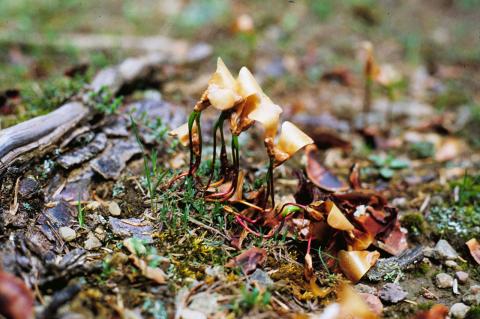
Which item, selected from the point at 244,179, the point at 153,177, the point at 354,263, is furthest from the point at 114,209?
the point at 354,263

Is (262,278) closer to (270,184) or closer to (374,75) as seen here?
(270,184)

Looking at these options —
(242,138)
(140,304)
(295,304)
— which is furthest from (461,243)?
(140,304)

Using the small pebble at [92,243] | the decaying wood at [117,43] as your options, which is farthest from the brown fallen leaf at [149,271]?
the decaying wood at [117,43]

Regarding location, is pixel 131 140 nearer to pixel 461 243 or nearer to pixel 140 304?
pixel 140 304

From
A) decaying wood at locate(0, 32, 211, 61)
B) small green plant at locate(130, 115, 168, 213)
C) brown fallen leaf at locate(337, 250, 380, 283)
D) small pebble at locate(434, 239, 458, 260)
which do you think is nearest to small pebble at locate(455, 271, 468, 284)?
small pebble at locate(434, 239, 458, 260)

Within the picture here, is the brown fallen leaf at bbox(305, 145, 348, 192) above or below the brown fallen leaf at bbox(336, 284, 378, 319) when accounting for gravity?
above

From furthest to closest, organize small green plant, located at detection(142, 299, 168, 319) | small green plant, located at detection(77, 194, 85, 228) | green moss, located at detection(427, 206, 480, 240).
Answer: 1. green moss, located at detection(427, 206, 480, 240)
2. small green plant, located at detection(77, 194, 85, 228)
3. small green plant, located at detection(142, 299, 168, 319)

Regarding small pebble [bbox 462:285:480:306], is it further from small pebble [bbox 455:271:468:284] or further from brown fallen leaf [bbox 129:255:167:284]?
brown fallen leaf [bbox 129:255:167:284]
